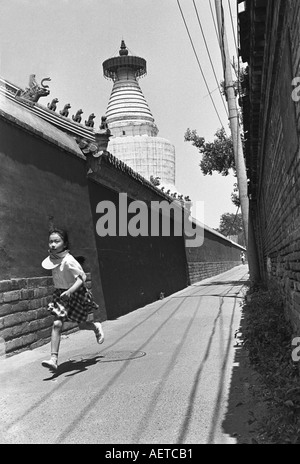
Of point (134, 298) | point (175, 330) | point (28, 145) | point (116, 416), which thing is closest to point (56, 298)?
point (116, 416)

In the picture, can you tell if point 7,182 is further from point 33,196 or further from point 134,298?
point 134,298

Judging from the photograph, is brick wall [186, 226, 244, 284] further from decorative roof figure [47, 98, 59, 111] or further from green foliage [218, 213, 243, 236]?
green foliage [218, 213, 243, 236]

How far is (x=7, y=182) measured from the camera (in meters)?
6.26

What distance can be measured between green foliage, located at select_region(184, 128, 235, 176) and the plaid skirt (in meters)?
17.5

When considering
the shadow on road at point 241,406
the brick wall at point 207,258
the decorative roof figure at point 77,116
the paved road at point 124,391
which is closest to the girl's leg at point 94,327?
the paved road at point 124,391

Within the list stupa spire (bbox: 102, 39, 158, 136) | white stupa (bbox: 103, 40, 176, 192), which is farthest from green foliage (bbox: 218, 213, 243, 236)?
white stupa (bbox: 103, 40, 176, 192)

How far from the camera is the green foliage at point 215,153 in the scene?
21.8 metres

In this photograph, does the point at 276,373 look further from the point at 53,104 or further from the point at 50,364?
the point at 53,104

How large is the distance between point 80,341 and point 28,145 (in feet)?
9.78

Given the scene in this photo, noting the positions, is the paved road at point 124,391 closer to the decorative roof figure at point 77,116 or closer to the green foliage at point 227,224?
the decorative roof figure at point 77,116

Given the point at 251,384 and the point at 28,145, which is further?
the point at 28,145

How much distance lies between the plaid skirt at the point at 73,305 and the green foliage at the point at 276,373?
5.97 ft

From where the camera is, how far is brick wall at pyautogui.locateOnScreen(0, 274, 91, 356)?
229 inches

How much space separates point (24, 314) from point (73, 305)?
1.33 m
